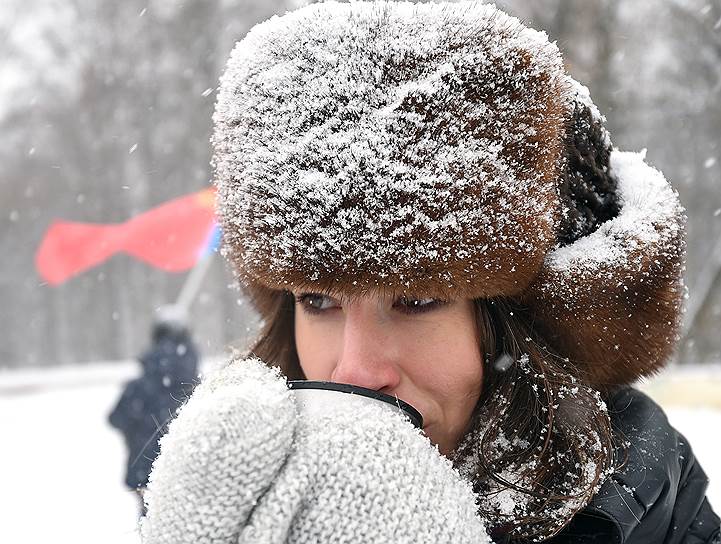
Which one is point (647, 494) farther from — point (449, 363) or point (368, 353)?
point (368, 353)

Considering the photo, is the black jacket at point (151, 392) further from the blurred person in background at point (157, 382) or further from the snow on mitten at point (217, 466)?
the snow on mitten at point (217, 466)

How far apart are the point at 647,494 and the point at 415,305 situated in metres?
0.63

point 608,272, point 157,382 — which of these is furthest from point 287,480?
point 157,382

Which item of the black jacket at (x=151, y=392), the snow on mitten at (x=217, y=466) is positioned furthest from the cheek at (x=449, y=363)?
the black jacket at (x=151, y=392)

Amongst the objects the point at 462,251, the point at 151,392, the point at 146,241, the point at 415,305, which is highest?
the point at 462,251

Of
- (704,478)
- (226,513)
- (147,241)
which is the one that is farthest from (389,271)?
(147,241)

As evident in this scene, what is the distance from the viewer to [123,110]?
2130cm

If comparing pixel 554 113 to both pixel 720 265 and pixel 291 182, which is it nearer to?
pixel 291 182

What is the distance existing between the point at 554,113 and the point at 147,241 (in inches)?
158

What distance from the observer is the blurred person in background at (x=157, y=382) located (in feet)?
15.8

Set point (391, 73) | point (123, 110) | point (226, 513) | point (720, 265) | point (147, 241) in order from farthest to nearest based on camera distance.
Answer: point (123, 110) < point (720, 265) < point (147, 241) < point (391, 73) < point (226, 513)

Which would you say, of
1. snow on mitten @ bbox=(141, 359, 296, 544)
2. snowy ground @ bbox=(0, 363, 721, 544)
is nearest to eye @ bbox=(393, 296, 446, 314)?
snow on mitten @ bbox=(141, 359, 296, 544)

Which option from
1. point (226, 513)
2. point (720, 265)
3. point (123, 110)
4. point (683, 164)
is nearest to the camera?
point (226, 513)

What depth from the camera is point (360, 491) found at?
104 cm
